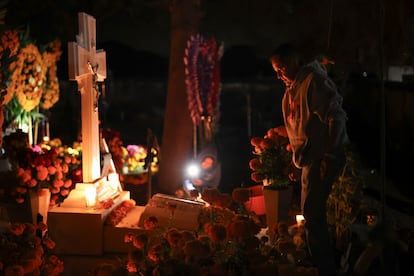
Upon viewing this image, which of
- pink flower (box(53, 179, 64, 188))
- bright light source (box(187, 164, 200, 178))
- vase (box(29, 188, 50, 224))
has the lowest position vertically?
Answer: vase (box(29, 188, 50, 224))

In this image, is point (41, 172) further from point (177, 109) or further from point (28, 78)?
point (177, 109)

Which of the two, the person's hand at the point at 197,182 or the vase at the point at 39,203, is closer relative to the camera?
the vase at the point at 39,203

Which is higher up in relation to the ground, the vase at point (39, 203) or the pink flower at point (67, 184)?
the pink flower at point (67, 184)

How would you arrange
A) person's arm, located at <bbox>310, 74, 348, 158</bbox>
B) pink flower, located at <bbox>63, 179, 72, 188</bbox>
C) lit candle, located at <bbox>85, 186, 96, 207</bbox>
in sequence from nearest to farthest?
person's arm, located at <bbox>310, 74, 348, 158</bbox>, lit candle, located at <bbox>85, 186, 96, 207</bbox>, pink flower, located at <bbox>63, 179, 72, 188</bbox>

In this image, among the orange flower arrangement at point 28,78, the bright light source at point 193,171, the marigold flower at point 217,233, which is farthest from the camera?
the orange flower arrangement at point 28,78

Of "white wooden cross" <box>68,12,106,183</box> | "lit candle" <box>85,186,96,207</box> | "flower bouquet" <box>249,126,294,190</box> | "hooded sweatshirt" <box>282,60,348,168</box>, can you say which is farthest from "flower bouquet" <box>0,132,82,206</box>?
"hooded sweatshirt" <box>282,60,348,168</box>

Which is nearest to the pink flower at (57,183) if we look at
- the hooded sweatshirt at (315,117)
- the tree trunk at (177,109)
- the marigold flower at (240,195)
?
the marigold flower at (240,195)

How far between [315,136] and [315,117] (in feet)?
0.36

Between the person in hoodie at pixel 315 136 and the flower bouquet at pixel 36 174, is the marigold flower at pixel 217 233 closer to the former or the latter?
the person in hoodie at pixel 315 136

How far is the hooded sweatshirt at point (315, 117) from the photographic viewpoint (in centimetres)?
330

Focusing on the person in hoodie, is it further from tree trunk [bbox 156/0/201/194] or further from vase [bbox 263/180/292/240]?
tree trunk [bbox 156/0/201/194]

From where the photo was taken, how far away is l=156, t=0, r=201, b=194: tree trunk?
8.66 meters

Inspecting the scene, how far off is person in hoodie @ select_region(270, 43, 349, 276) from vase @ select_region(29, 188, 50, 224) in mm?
2807

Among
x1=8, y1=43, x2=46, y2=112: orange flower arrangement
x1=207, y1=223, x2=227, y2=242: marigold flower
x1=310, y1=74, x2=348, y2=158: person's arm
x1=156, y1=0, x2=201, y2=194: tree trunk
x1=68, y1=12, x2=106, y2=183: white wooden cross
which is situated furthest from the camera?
x1=156, y1=0, x2=201, y2=194: tree trunk
